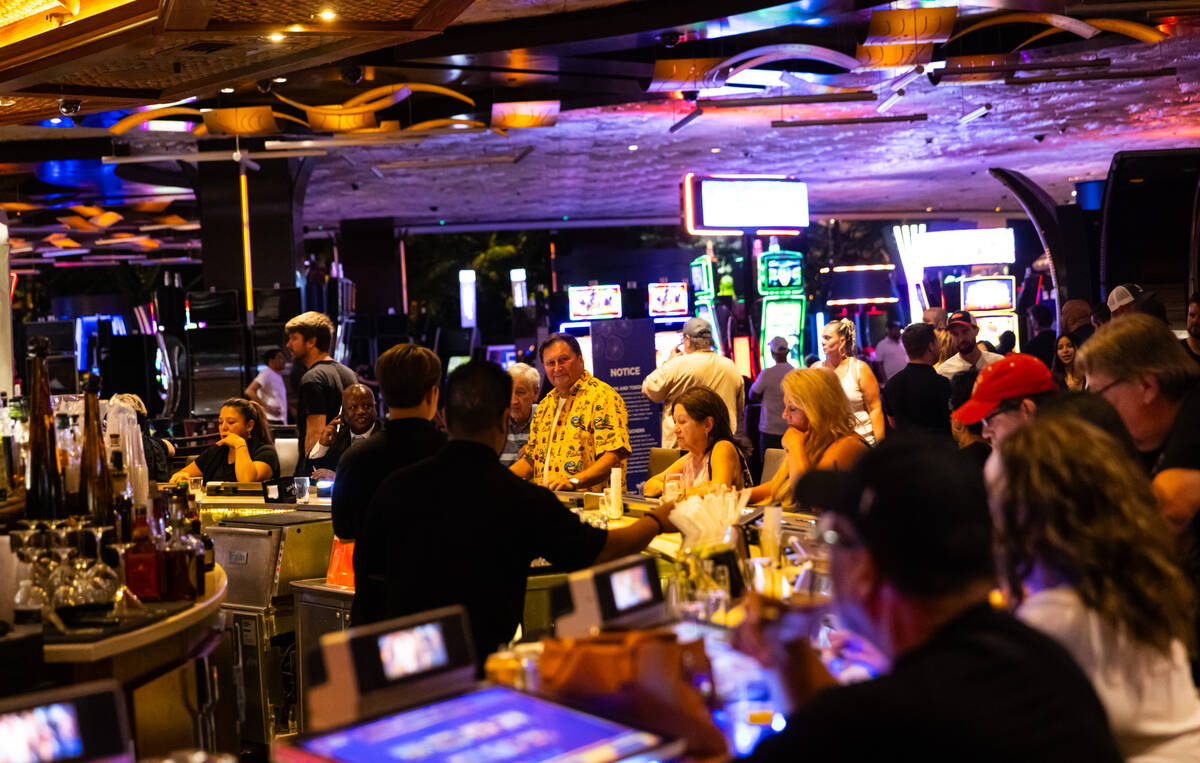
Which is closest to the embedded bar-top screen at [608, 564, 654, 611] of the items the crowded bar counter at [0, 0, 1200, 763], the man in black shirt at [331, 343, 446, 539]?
the crowded bar counter at [0, 0, 1200, 763]

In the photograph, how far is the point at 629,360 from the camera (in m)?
9.84

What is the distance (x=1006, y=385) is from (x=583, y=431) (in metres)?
2.59

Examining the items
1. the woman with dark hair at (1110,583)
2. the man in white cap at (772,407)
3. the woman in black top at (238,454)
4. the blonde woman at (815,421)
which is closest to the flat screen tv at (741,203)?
the man in white cap at (772,407)

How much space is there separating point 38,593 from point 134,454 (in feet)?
3.35

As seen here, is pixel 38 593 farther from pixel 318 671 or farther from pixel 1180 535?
pixel 1180 535

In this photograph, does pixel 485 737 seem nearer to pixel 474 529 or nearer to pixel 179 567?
pixel 474 529

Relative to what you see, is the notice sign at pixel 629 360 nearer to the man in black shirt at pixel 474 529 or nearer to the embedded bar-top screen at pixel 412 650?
the man in black shirt at pixel 474 529

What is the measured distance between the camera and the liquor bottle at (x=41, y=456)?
11.3 ft

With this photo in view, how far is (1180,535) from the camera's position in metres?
2.78

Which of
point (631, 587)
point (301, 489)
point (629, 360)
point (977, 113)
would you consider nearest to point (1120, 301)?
point (977, 113)

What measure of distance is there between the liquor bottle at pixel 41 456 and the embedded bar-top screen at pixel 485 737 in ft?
7.07

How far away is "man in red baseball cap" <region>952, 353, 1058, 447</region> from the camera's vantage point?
335cm

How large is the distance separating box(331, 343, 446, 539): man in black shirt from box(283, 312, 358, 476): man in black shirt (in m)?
3.38

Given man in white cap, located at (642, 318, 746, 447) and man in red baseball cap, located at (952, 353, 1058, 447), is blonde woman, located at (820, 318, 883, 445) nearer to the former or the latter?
man in white cap, located at (642, 318, 746, 447)
